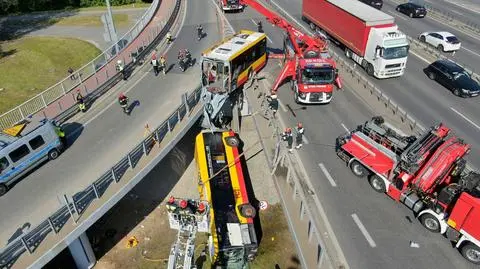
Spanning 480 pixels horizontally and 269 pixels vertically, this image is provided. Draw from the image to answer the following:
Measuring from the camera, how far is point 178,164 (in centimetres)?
2691

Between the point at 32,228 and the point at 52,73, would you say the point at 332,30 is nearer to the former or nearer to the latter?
the point at 52,73

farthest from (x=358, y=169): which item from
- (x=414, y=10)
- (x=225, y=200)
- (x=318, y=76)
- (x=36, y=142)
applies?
(x=414, y=10)

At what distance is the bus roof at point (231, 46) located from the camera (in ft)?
86.3

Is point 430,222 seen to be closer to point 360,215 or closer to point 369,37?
point 360,215

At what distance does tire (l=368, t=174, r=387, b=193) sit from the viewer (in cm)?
1997

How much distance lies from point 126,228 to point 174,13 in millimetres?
29140

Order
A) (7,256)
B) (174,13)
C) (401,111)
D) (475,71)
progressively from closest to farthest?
(7,256) < (401,111) < (475,71) < (174,13)

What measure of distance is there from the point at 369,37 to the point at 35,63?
32421 millimetres

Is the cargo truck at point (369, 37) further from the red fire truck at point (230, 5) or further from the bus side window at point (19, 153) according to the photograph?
the bus side window at point (19, 153)

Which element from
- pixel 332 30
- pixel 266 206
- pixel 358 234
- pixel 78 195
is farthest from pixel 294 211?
pixel 332 30

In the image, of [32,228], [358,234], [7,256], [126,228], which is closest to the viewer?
[7,256]

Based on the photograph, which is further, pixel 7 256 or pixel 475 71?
pixel 475 71

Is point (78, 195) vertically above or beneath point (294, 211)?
above

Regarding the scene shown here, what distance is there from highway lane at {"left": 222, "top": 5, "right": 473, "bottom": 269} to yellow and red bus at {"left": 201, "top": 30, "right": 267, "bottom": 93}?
4.54m
